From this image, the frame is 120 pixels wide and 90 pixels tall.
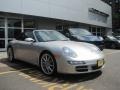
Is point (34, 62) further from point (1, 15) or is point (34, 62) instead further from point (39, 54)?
point (1, 15)

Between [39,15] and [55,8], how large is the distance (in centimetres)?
296

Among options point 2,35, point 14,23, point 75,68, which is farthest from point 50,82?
point 14,23

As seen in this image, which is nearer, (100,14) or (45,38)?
(45,38)

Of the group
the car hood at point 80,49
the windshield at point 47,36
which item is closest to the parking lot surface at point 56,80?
the car hood at point 80,49

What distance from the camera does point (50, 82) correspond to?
7008 mm

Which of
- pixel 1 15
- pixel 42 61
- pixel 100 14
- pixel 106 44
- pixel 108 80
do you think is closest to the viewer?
pixel 108 80

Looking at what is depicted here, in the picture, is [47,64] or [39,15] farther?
[39,15]

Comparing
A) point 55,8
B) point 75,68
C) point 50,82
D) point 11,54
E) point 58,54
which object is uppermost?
point 55,8

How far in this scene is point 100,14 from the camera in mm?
37906

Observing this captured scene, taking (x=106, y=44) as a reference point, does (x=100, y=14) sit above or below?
above

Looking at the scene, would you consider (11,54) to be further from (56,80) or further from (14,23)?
(14,23)

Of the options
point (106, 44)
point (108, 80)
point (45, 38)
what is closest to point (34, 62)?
point (45, 38)

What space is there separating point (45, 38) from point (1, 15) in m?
9.92

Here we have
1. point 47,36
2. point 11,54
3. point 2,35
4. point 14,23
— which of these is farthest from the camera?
point 14,23
